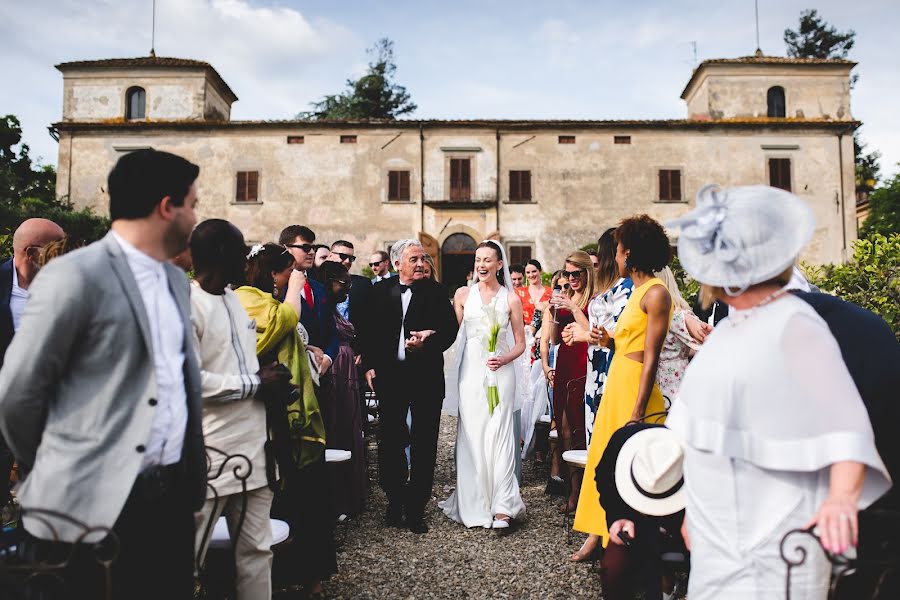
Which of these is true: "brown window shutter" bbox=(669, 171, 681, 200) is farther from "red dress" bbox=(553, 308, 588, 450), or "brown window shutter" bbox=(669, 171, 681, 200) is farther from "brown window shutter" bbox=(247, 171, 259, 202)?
"red dress" bbox=(553, 308, 588, 450)

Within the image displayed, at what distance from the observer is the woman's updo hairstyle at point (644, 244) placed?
158 inches

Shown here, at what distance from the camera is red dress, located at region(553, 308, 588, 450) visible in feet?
19.9

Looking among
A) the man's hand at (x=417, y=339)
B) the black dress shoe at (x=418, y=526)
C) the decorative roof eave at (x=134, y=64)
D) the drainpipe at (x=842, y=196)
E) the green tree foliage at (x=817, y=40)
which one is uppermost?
the green tree foliage at (x=817, y=40)

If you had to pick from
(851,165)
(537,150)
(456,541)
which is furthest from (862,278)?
(851,165)

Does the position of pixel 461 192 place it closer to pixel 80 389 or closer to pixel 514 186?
pixel 514 186

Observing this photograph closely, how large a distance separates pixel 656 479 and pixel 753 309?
999mm

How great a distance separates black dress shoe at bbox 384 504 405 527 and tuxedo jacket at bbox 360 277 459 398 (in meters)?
0.95

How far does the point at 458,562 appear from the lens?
4684 mm

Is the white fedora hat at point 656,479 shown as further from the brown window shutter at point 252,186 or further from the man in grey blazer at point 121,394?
the brown window shutter at point 252,186

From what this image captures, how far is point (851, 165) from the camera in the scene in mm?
28859

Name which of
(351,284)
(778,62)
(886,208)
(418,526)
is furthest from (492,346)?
(886,208)

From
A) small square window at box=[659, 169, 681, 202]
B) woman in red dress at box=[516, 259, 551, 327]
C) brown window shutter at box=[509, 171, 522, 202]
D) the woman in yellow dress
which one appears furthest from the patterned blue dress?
small square window at box=[659, 169, 681, 202]

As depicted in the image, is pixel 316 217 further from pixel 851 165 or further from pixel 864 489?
pixel 864 489

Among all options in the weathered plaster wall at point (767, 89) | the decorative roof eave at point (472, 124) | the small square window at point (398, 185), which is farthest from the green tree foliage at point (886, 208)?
the small square window at point (398, 185)
